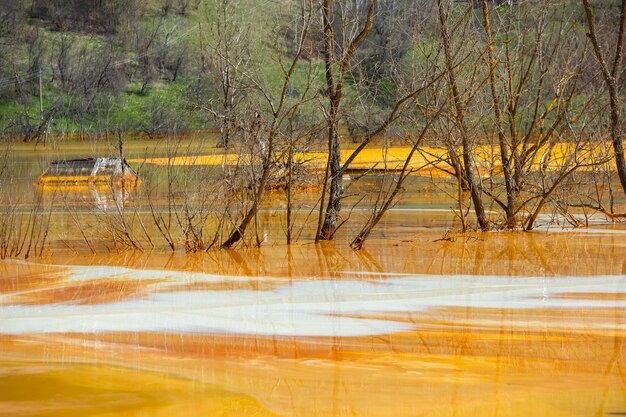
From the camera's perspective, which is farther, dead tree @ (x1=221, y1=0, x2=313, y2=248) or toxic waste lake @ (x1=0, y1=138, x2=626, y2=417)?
dead tree @ (x1=221, y1=0, x2=313, y2=248)

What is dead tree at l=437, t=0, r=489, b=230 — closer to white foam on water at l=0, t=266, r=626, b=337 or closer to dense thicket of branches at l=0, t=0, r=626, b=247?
dense thicket of branches at l=0, t=0, r=626, b=247

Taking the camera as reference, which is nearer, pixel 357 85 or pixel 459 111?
pixel 357 85

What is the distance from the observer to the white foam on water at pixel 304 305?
715 cm

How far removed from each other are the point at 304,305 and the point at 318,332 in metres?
0.99

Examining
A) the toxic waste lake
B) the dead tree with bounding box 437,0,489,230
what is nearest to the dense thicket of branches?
the dead tree with bounding box 437,0,489,230

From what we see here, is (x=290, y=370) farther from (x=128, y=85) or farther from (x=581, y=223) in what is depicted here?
(x=128, y=85)

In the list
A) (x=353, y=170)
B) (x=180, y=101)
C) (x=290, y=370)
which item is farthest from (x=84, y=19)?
(x=290, y=370)

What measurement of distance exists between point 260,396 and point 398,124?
26.8ft

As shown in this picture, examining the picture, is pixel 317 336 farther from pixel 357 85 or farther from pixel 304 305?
pixel 357 85

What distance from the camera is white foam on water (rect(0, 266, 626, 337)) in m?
7.15

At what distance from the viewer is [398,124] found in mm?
13234

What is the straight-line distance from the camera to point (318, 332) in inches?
273

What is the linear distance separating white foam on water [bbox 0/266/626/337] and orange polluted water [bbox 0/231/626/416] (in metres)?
0.02

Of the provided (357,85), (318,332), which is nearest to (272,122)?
(357,85)
